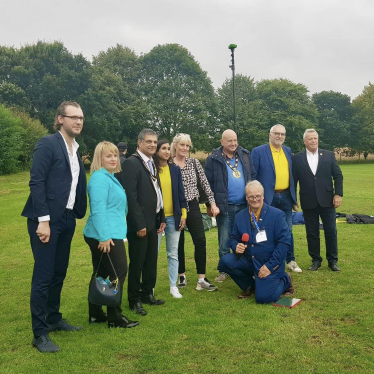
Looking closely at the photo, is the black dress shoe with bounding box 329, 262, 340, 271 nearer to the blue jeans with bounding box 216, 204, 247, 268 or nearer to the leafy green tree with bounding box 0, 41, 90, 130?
the blue jeans with bounding box 216, 204, 247, 268

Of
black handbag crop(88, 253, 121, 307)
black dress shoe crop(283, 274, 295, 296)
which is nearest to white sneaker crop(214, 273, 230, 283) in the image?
black dress shoe crop(283, 274, 295, 296)

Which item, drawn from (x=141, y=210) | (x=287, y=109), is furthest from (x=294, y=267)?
(x=287, y=109)

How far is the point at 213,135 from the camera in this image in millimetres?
51438

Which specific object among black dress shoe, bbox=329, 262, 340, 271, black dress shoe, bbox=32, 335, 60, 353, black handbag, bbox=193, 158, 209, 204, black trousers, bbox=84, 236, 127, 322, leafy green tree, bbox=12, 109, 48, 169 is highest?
leafy green tree, bbox=12, 109, 48, 169

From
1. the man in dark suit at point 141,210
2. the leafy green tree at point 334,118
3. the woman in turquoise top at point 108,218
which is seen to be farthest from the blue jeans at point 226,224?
the leafy green tree at point 334,118

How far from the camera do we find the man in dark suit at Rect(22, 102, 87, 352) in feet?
12.8

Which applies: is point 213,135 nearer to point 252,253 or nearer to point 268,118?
point 268,118

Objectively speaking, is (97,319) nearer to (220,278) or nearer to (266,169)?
(220,278)

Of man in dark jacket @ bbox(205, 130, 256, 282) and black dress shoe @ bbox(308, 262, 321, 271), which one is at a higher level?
man in dark jacket @ bbox(205, 130, 256, 282)

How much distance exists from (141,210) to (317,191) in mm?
3241

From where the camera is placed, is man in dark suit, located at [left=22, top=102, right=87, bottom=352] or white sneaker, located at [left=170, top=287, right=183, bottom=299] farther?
white sneaker, located at [left=170, top=287, right=183, bottom=299]

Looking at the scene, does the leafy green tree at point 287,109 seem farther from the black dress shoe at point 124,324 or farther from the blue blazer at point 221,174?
the black dress shoe at point 124,324

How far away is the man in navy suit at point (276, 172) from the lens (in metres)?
6.54

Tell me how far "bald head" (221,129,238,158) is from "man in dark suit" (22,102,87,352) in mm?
2564
